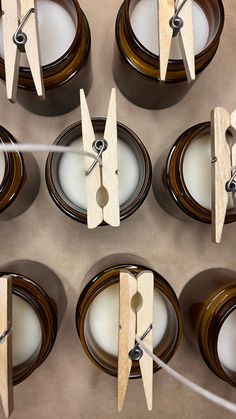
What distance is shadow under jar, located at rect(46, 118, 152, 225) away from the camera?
543mm

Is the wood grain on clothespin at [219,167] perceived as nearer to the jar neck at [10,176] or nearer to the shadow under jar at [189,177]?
the shadow under jar at [189,177]

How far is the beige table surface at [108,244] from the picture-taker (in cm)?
64

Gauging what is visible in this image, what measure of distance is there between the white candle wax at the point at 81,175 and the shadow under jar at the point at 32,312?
11 centimetres

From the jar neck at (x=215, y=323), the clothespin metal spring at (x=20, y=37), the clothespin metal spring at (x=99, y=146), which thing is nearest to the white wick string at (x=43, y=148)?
the clothespin metal spring at (x=99, y=146)

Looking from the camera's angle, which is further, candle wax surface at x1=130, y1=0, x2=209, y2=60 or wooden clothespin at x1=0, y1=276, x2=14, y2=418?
candle wax surface at x1=130, y1=0, x2=209, y2=60

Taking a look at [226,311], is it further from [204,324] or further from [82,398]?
[82,398]

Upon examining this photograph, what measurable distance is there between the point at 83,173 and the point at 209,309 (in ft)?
0.72

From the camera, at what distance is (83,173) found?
22.9 inches

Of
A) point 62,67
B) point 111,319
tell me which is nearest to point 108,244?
point 111,319

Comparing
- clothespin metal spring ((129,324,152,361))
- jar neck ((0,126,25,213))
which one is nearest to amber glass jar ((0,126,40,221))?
jar neck ((0,126,25,213))

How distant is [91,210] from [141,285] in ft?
0.31

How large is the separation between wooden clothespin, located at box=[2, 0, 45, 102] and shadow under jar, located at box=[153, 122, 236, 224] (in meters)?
0.17

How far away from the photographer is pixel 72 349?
2.11 feet

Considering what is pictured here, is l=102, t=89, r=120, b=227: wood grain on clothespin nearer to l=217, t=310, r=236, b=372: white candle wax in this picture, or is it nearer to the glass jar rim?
the glass jar rim
